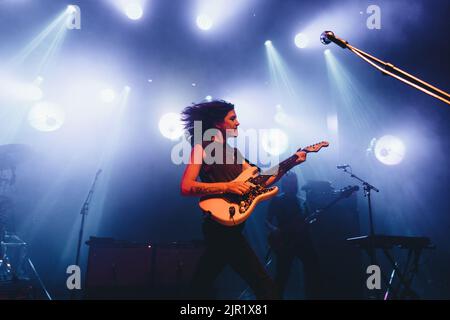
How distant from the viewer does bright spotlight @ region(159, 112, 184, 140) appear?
9.36 meters

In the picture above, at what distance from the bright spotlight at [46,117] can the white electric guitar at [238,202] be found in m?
7.76

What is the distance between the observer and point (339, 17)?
7883mm

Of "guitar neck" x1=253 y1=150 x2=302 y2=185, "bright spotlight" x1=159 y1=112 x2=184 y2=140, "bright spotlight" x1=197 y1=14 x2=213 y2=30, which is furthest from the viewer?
"bright spotlight" x1=159 y1=112 x2=184 y2=140

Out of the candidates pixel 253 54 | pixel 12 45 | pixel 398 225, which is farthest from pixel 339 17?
pixel 12 45

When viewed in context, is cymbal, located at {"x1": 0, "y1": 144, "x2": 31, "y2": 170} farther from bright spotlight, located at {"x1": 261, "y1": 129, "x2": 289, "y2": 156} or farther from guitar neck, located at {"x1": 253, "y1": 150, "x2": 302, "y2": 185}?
guitar neck, located at {"x1": 253, "y1": 150, "x2": 302, "y2": 185}

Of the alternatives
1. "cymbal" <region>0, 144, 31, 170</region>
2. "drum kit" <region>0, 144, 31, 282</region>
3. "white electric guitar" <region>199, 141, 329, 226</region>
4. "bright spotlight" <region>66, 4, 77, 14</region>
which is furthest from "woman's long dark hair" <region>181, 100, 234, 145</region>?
"bright spotlight" <region>66, 4, 77, 14</region>

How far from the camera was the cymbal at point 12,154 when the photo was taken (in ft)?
22.6

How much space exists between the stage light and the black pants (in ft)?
25.4

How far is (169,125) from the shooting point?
9.38 metres

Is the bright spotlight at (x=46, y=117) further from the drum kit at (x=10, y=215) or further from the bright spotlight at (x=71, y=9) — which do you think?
the bright spotlight at (x=71, y=9)

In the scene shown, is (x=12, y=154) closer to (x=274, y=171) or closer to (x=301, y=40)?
(x=274, y=171)

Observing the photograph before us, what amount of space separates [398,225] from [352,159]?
1744mm

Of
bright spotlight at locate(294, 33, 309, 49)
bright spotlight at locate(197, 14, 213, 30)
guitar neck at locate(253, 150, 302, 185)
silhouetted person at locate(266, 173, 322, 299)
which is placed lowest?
silhouetted person at locate(266, 173, 322, 299)
